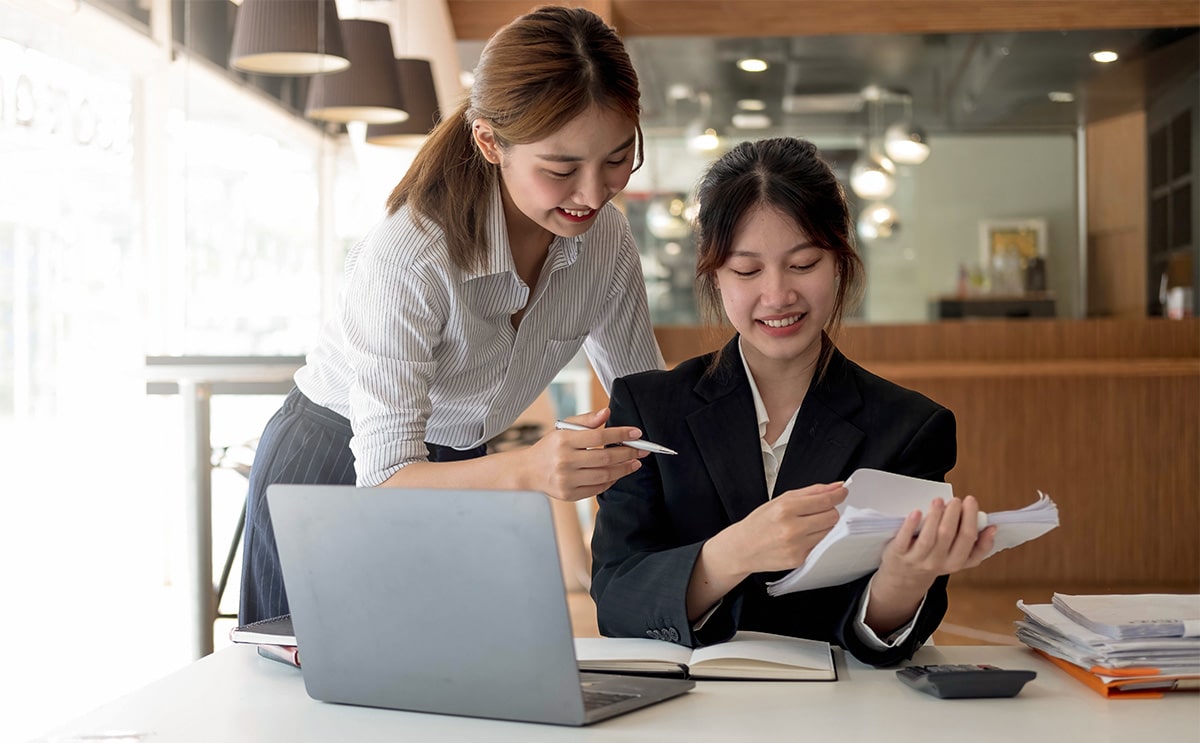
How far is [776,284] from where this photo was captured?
134cm

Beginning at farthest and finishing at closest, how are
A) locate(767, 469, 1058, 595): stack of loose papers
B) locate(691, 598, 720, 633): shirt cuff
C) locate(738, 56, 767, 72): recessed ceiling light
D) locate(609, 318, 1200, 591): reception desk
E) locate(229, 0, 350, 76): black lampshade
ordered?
locate(738, 56, 767, 72): recessed ceiling light → locate(609, 318, 1200, 591): reception desk → locate(229, 0, 350, 76): black lampshade → locate(691, 598, 720, 633): shirt cuff → locate(767, 469, 1058, 595): stack of loose papers

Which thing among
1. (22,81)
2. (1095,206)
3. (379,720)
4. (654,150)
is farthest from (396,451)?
(1095,206)

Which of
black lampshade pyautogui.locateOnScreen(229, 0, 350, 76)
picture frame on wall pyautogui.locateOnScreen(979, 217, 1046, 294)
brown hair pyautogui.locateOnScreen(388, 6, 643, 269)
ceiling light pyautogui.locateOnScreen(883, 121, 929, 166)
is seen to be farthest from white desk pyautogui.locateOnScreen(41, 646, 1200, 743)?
picture frame on wall pyautogui.locateOnScreen(979, 217, 1046, 294)

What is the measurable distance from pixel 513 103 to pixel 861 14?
3348 mm

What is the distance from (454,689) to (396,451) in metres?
0.41

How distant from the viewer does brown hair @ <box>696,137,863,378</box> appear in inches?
54.2

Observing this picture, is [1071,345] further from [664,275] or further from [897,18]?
[664,275]

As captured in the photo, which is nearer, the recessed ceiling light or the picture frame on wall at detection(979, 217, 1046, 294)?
the recessed ceiling light

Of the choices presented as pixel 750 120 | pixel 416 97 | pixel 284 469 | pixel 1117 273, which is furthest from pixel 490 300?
pixel 1117 273

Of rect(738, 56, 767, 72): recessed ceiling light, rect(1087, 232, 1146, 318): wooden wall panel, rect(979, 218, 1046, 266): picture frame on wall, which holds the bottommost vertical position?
rect(1087, 232, 1146, 318): wooden wall panel

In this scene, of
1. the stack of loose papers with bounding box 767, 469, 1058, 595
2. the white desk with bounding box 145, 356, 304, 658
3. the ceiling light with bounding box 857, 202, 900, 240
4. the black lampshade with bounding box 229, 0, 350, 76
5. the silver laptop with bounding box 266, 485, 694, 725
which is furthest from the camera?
the ceiling light with bounding box 857, 202, 900, 240

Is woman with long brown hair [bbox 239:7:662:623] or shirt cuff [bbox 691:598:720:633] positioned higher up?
woman with long brown hair [bbox 239:7:662:623]

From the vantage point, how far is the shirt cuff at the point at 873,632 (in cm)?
109

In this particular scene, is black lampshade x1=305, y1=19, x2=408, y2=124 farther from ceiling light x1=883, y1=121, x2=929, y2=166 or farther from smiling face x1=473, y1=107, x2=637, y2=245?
ceiling light x1=883, y1=121, x2=929, y2=166
